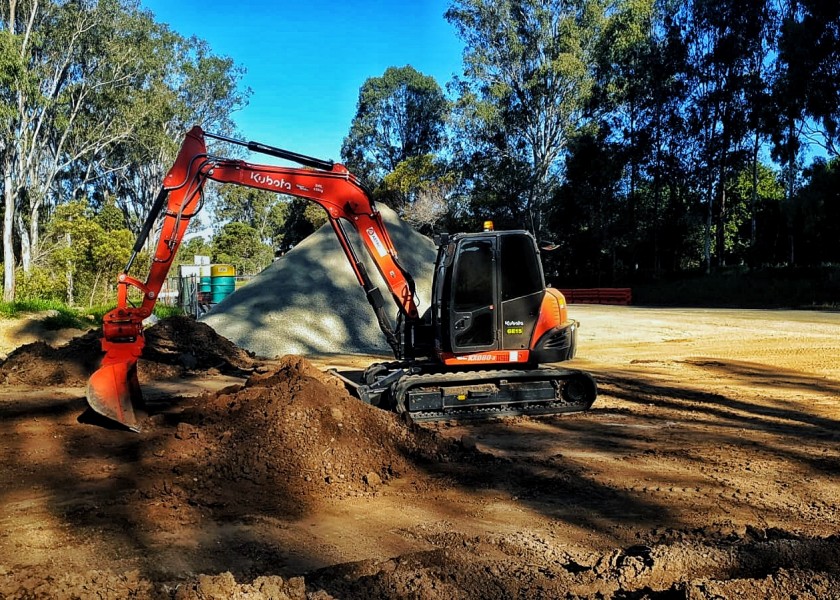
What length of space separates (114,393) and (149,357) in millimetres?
5633

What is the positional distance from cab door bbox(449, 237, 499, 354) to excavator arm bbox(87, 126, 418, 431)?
0.85 m

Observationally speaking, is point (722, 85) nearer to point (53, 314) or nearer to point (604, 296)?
point (604, 296)

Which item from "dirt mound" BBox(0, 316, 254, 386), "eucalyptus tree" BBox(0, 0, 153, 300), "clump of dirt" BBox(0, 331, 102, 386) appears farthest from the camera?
"eucalyptus tree" BBox(0, 0, 153, 300)

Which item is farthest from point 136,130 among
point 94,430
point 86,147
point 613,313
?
point 94,430

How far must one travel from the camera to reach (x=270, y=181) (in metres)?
8.39

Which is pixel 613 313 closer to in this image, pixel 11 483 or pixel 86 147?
pixel 11 483

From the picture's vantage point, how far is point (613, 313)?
24234 millimetres

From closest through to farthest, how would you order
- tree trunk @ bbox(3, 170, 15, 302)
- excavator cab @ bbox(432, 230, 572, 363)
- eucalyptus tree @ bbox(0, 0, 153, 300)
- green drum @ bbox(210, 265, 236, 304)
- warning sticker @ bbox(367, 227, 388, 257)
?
excavator cab @ bbox(432, 230, 572, 363) < warning sticker @ bbox(367, 227, 388, 257) < green drum @ bbox(210, 265, 236, 304) < tree trunk @ bbox(3, 170, 15, 302) < eucalyptus tree @ bbox(0, 0, 153, 300)

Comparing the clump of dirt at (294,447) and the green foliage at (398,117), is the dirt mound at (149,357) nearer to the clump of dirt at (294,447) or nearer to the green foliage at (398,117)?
the clump of dirt at (294,447)

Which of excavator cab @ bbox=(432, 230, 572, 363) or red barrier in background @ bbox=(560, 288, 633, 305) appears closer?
excavator cab @ bbox=(432, 230, 572, 363)

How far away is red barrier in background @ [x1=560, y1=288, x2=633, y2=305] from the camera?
36.2m

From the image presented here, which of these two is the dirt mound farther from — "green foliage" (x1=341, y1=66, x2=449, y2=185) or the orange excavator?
"green foliage" (x1=341, y1=66, x2=449, y2=185)

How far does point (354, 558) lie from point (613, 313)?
21331 mm

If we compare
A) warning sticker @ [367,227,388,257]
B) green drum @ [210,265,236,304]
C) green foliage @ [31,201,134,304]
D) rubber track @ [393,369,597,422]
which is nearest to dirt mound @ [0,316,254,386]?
warning sticker @ [367,227,388,257]
